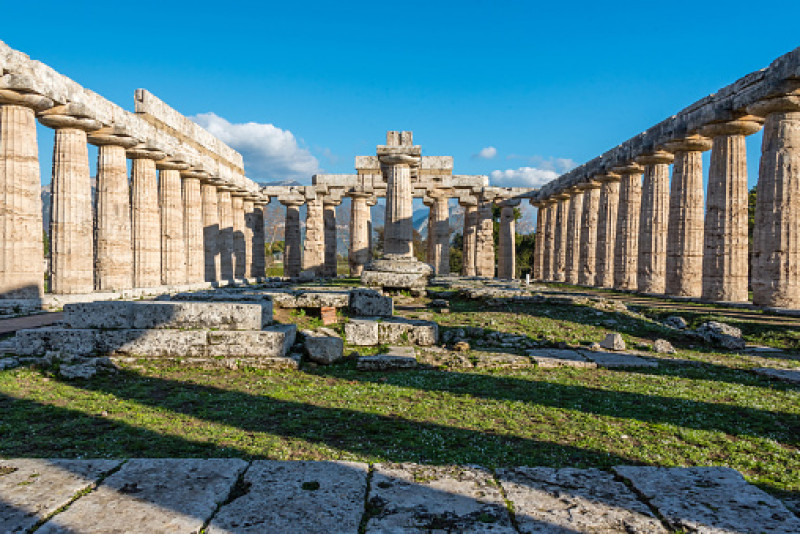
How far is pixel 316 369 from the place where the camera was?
799 cm

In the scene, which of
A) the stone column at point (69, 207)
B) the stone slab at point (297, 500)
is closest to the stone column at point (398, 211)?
the stone column at point (69, 207)

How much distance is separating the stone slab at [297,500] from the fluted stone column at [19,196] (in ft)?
48.6

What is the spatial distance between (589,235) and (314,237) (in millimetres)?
19256

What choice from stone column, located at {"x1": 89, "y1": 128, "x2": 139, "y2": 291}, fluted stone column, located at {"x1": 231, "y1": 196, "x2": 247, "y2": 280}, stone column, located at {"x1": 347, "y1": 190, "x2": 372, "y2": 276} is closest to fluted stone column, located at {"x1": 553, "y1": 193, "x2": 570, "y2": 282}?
stone column, located at {"x1": 347, "y1": 190, "x2": 372, "y2": 276}

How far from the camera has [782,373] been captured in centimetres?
765

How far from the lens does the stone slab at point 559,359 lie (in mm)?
8320

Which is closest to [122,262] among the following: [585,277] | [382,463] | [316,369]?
[316,369]

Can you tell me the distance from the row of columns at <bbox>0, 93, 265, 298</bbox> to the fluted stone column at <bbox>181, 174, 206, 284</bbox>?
0.16ft

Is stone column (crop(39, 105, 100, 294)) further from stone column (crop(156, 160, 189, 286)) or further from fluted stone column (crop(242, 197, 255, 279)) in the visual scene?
fluted stone column (crop(242, 197, 255, 279))

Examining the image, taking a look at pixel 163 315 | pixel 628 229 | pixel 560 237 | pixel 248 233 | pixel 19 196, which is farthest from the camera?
pixel 248 233

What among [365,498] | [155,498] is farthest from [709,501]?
[155,498]

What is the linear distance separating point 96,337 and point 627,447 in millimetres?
8273

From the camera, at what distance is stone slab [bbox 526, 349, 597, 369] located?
8.32m

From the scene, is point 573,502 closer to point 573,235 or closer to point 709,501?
point 709,501
